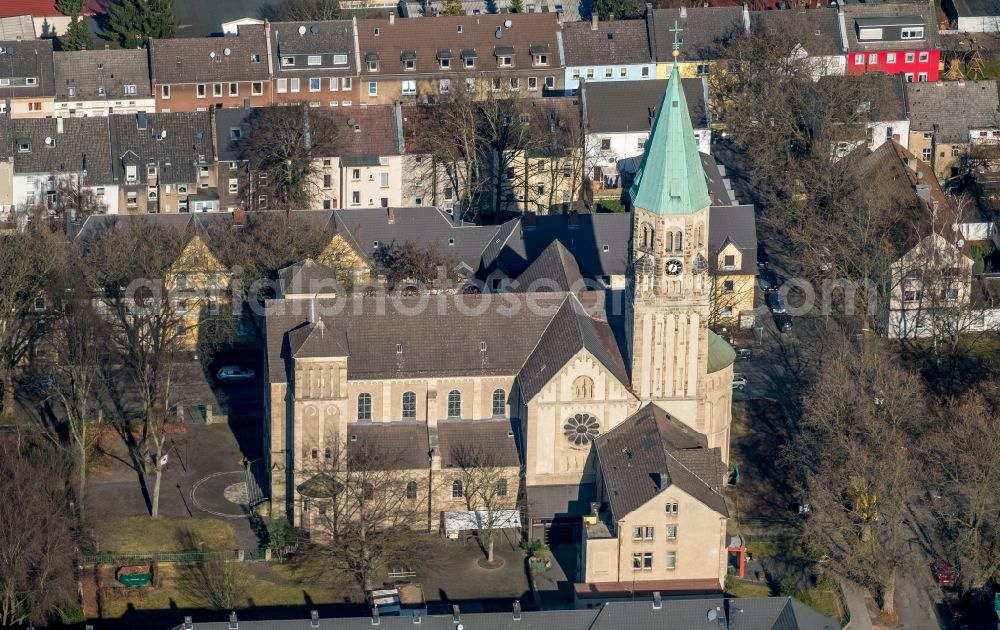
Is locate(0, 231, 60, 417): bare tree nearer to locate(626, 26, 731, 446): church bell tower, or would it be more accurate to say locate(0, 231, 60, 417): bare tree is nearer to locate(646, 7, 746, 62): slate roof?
locate(626, 26, 731, 446): church bell tower

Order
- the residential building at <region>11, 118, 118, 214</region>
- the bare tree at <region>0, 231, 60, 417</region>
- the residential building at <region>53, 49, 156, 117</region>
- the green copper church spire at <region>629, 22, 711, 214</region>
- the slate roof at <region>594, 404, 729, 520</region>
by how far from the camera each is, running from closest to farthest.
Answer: the green copper church spire at <region>629, 22, 711, 214</region> < the slate roof at <region>594, 404, 729, 520</region> < the bare tree at <region>0, 231, 60, 417</region> < the residential building at <region>11, 118, 118, 214</region> < the residential building at <region>53, 49, 156, 117</region>

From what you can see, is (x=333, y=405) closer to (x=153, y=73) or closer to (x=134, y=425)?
(x=134, y=425)

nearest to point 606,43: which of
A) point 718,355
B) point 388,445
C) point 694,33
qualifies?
point 694,33

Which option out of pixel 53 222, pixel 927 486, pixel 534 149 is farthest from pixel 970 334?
pixel 53 222

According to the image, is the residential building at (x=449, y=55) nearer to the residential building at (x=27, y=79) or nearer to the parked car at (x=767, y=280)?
the residential building at (x=27, y=79)

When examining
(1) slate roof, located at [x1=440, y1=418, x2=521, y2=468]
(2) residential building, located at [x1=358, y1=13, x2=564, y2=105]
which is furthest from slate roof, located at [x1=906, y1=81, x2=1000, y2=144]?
(1) slate roof, located at [x1=440, y1=418, x2=521, y2=468]

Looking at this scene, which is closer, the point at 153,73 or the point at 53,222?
the point at 53,222
